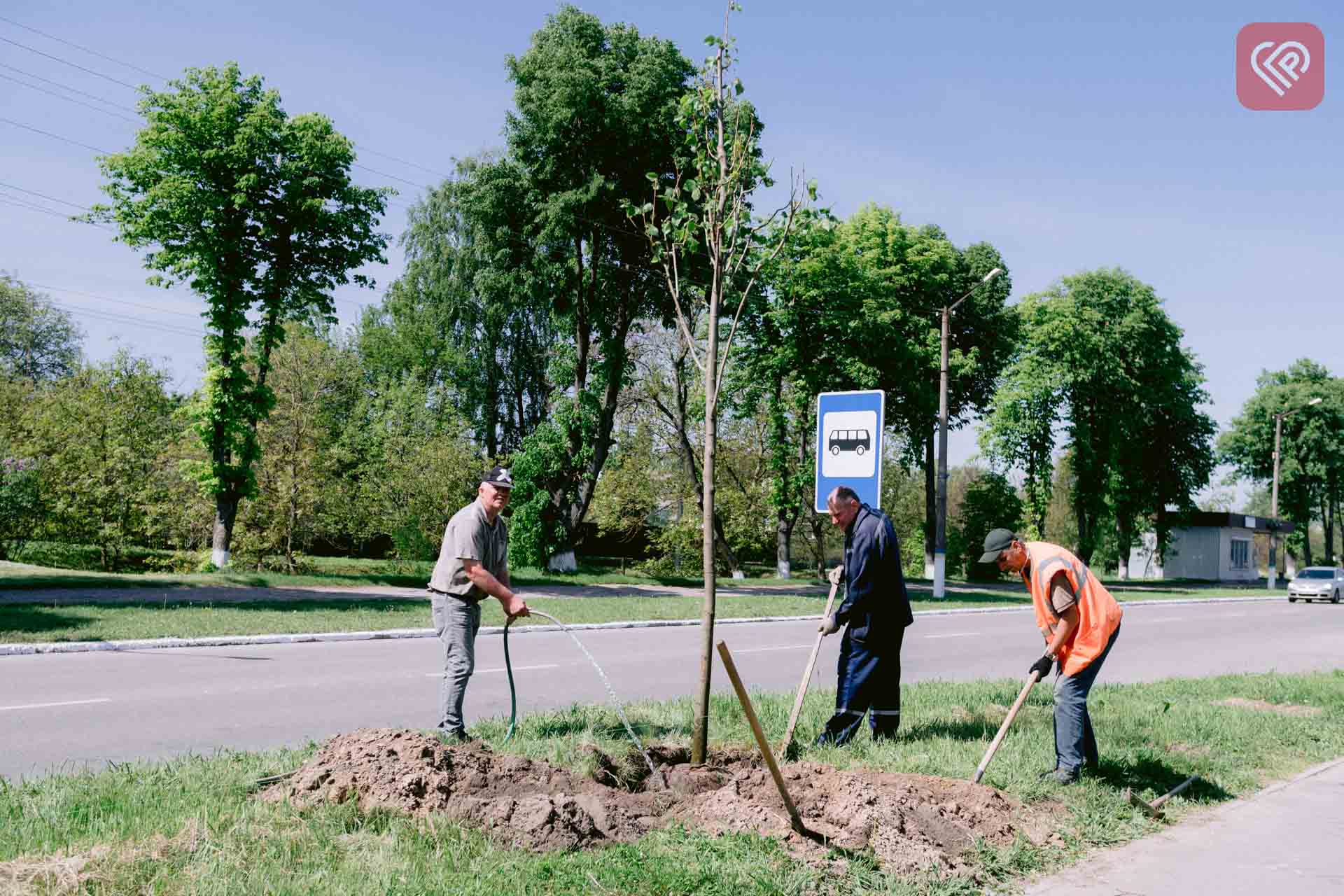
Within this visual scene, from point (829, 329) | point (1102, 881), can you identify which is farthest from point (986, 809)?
point (829, 329)

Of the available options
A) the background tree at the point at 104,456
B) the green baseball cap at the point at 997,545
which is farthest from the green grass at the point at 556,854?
the background tree at the point at 104,456

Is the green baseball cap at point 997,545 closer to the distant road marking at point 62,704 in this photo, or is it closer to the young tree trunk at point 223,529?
the distant road marking at point 62,704

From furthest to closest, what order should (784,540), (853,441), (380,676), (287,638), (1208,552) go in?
(1208,552) → (784,540) → (287,638) → (380,676) → (853,441)

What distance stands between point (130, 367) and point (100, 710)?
830 inches

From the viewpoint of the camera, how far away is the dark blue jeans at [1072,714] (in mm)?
6098

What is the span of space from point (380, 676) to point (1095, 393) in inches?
1533

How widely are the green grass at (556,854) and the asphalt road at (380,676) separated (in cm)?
152

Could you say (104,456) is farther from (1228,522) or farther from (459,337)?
(1228,522)

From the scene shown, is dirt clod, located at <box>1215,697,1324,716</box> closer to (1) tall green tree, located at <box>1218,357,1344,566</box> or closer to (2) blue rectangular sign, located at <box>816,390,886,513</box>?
(2) blue rectangular sign, located at <box>816,390,886,513</box>

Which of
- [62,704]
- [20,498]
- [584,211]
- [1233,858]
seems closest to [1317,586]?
[584,211]

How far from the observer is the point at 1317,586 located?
37281 millimetres

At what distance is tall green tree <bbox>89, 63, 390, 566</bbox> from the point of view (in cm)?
2189

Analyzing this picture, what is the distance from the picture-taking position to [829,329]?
103 feet

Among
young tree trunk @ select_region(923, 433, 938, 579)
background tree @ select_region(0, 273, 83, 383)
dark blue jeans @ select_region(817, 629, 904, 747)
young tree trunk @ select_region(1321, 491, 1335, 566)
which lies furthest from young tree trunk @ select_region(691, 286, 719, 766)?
young tree trunk @ select_region(1321, 491, 1335, 566)
